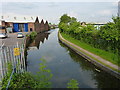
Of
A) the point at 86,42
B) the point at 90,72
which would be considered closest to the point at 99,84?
the point at 90,72

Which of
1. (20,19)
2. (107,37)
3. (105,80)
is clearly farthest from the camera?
(20,19)

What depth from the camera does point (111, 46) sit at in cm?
1566

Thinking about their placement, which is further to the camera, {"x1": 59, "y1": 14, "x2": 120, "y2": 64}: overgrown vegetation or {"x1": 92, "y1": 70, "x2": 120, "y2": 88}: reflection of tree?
{"x1": 59, "y1": 14, "x2": 120, "y2": 64}: overgrown vegetation

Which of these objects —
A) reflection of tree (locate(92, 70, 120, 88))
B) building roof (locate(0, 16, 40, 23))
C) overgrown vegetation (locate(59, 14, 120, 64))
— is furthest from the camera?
building roof (locate(0, 16, 40, 23))

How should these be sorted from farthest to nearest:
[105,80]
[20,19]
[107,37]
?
[20,19] → [107,37] → [105,80]

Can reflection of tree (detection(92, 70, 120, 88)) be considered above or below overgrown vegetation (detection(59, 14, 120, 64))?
below

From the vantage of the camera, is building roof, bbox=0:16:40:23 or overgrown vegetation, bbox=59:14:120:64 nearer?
overgrown vegetation, bbox=59:14:120:64

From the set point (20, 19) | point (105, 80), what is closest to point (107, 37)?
point (105, 80)

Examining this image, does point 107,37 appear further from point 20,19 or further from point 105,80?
point 20,19

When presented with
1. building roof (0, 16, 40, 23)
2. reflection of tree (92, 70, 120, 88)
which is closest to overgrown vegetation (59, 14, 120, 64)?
reflection of tree (92, 70, 120, 88)

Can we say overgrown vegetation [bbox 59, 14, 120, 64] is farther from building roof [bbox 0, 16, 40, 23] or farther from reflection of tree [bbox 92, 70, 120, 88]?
building roof [bbox 0, 16, 40, 23]

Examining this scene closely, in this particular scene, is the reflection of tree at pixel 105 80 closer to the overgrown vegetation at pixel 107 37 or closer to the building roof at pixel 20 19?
the overgrown vegetation at pixel 107 37

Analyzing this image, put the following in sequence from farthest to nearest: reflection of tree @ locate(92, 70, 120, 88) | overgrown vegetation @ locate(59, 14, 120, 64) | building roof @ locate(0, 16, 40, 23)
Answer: building roof @ locate(0, 16, 40, 23)
overgrown vegetation @ locate(59, 14, 120, 64)
reflection of tree @ locate(92, 70, 120, 88)

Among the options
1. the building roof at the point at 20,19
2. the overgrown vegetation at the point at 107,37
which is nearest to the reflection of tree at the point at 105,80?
the overgrown vegetation at the point at 107,37
